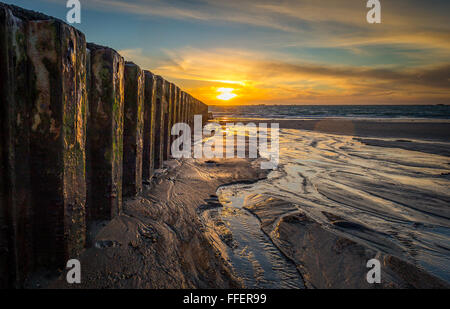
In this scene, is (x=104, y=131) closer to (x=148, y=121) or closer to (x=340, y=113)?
(x=148, y=121)

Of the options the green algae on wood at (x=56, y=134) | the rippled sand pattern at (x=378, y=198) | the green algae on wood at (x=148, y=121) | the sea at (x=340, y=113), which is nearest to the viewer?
the green algae on wood at (x=56, y=134)

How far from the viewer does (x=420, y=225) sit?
2705 millimetres

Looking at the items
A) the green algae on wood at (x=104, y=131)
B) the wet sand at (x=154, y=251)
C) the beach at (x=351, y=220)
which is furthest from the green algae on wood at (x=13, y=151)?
the beach at (x=351, y=220)

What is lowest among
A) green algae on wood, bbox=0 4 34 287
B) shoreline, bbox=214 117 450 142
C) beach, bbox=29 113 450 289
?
beach, bbox=29 113 450 289

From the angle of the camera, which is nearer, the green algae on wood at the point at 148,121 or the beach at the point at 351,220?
the beach at the point at 351,220

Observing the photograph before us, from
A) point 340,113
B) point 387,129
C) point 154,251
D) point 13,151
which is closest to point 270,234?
point 154,251

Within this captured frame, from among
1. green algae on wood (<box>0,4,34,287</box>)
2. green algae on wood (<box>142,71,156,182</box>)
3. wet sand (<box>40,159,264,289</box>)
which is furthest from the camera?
green algae on wood (<box>142,71,156,182</box>)

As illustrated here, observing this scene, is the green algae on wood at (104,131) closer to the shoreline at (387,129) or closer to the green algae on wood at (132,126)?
the green algae on wood at (132,126)

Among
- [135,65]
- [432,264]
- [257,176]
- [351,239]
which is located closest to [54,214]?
[135,65]

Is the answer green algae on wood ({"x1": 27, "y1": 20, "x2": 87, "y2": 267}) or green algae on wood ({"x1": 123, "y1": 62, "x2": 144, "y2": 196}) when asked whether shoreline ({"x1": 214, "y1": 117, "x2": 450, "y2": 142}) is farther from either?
green algae on wood ({"x1": 27, "y1": 20, "x2": 87, "y2": 267})

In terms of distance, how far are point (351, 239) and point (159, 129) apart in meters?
3.12

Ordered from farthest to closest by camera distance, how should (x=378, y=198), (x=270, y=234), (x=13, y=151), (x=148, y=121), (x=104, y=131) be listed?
(x=378, y=198)
(x=148, y=121)
(x=270, y=234)
(x=104, y=131)
(x=13, y=151)

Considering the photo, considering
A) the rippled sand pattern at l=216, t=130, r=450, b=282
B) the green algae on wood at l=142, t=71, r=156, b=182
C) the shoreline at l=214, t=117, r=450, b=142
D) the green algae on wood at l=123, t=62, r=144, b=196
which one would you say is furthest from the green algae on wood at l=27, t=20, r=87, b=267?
the shoreline at l=214, t=117, r=450, b=142

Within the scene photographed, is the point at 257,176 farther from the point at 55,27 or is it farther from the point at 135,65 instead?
the point at 55,27
